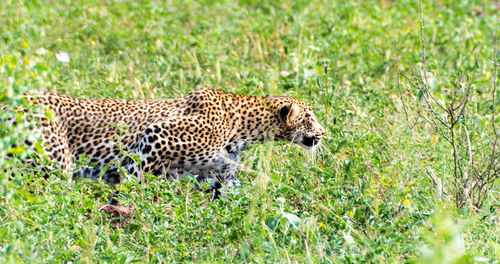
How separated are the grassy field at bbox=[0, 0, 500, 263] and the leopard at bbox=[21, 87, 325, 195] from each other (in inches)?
9.5

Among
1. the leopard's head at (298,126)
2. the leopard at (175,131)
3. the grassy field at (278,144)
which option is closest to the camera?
the grassy field at (278,144)

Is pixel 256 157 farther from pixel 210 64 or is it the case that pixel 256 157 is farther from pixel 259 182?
pixel 210 64

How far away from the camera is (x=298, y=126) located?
7.87 m

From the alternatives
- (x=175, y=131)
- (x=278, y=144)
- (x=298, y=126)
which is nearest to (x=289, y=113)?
(x=298, y=126)

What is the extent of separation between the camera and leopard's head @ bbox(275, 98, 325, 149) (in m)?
7.79

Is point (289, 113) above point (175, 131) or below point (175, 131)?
above

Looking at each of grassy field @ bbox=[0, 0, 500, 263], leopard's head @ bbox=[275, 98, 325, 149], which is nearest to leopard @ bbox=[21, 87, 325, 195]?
leopard's head @ bbox=[275, 98, 325, 149]

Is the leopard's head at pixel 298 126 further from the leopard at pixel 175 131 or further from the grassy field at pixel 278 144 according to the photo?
the grassy field at pixel 278 144

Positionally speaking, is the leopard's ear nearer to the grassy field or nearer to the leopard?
the leopard

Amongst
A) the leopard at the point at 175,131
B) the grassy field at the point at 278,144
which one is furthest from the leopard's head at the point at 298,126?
the grassy field at the point at 278,144

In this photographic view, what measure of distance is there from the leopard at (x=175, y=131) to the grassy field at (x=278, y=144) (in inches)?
9.5

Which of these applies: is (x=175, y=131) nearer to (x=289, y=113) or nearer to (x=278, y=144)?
(x=278, y=144)

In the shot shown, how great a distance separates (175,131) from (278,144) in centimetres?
110

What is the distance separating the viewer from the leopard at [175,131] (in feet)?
24.6
